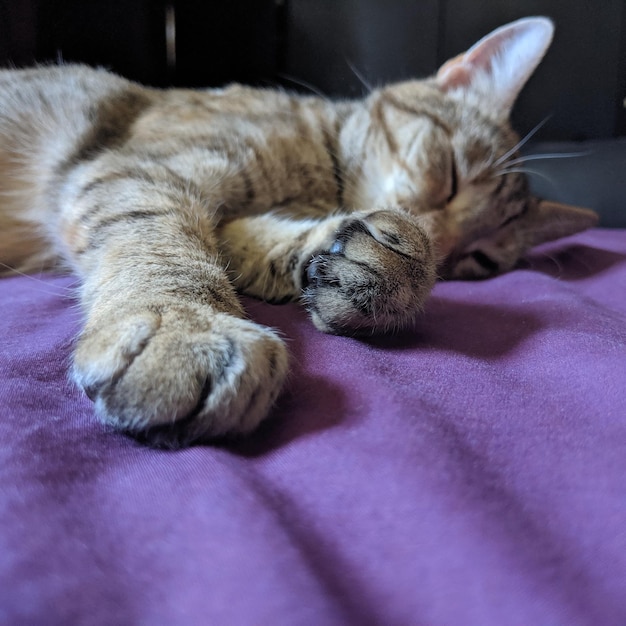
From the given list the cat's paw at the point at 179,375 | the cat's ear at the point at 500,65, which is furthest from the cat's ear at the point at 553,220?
the cat's paw at the point at 179,375

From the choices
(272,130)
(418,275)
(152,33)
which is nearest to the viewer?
(418,275)

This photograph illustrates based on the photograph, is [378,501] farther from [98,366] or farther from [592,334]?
[592,334]

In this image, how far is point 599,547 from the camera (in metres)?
0.42

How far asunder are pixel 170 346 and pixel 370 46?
6.12ft

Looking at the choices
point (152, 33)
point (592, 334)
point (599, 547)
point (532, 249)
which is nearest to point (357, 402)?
point (599, 547)

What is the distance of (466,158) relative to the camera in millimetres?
→ 1152

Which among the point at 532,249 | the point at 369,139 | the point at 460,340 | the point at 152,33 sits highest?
the point at 152,33

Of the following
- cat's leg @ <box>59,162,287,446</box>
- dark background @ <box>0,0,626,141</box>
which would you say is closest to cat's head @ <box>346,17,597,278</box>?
cat's leg @ <box>59,162,287,446</box>

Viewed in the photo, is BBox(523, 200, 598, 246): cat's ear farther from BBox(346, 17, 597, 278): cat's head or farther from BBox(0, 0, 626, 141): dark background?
BBox(0, 0, 626, 141): dark background

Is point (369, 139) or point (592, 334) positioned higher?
point (369, 139)

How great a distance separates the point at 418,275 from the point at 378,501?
14.4 inches

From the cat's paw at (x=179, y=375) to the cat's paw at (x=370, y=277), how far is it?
0.15 metres

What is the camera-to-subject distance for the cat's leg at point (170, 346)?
50cm

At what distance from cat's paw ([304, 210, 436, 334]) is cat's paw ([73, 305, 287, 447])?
153 mm
